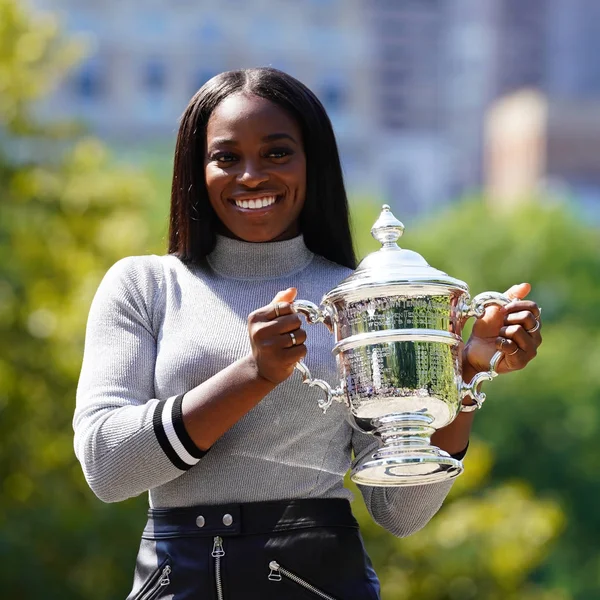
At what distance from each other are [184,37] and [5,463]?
65.8 meters

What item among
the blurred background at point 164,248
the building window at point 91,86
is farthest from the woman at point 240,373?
the building window at point 91,86

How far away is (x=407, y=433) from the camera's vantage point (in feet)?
9.66

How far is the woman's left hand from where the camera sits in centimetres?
301

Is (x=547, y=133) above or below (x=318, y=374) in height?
below

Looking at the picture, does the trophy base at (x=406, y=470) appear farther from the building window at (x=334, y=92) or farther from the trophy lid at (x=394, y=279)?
the building window at (x=334, y=92)

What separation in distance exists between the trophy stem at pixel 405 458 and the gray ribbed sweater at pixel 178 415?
0.52 feet

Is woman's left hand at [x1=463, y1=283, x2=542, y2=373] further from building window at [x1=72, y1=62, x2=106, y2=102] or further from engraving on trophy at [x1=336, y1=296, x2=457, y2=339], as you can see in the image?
building window at [x1=72, y1=62, x2=106, y2=102]

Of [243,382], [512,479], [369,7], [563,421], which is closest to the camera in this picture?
[243,382]

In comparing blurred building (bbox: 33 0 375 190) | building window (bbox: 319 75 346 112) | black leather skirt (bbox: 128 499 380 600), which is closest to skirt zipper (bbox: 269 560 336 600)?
black leather skirt (bbox: 128 499 380 600)

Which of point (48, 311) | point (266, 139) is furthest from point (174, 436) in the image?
point (48, 311)

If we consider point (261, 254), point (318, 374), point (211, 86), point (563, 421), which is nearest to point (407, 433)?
point (318, 374)

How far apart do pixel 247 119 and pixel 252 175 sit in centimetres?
11

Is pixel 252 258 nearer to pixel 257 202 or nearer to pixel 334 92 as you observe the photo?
pixel 257 202

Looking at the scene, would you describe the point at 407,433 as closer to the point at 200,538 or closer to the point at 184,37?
the point at 200,538
